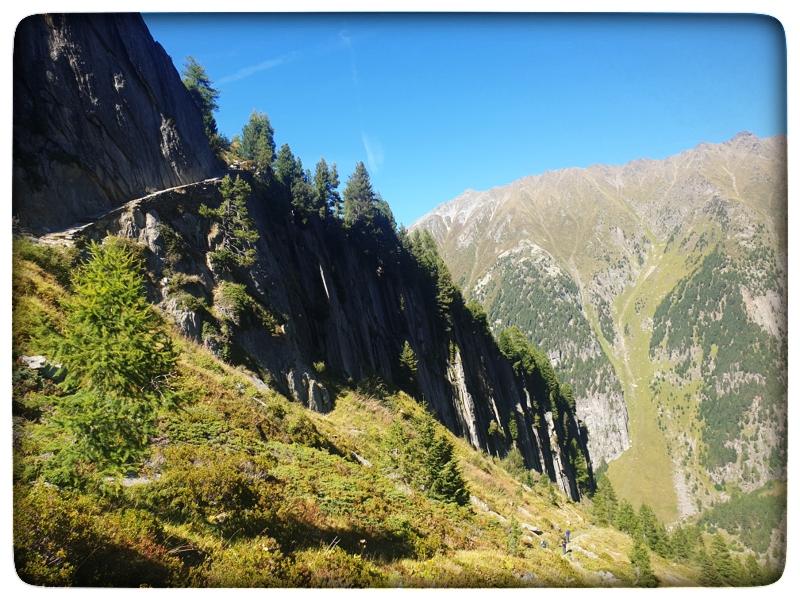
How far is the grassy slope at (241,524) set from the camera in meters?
6.82

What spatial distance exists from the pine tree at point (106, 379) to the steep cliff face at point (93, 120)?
4396 mm

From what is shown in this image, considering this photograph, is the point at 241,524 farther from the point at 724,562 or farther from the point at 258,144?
the point at 258,144

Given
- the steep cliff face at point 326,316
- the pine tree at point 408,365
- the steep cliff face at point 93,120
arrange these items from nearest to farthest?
the steep cliff face at point 93,120, the steep cliff face at point 326,316, the pine tree at point 408,365

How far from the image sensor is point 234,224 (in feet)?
94.6

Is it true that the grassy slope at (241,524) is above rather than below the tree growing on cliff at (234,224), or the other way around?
below

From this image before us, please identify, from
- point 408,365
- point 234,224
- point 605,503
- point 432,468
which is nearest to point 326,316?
point 408,365

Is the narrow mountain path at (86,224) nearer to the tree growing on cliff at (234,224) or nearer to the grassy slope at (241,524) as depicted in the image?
the tree growing on cliff at (234,224)

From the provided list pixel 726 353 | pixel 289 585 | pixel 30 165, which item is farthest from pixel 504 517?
pixel 726 353

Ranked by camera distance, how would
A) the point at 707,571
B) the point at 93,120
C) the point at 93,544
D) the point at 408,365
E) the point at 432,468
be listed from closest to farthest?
the point at 93,544 < the point at 707,571 < the point at 432,468 < the point at 93,120 < the point at 408,365

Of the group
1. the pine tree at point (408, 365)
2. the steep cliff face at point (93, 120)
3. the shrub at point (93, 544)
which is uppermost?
the steep cliff face at point (93, 120)

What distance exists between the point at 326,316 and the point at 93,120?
21873 mm

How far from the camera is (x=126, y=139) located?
20.2 m

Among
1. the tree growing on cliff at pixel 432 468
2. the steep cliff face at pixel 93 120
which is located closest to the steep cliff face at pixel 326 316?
the steep cliff face at pixel 93 120

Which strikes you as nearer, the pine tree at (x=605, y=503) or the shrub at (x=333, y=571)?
the shrub at (x=333, y=571)
